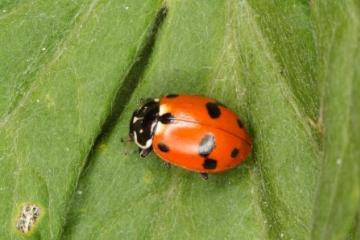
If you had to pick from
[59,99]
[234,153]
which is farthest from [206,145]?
[59,99]

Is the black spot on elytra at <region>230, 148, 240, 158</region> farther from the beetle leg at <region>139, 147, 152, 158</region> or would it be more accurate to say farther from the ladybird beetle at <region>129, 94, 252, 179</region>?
the beetle leg at <region>139, 147, 152, 158</region>

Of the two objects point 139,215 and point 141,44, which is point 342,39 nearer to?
point 141,44

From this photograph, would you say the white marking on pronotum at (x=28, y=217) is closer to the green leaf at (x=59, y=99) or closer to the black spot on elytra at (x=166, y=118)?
the green leaf at (x=59, y=99)

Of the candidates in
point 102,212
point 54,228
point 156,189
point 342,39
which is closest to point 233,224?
point 156,189

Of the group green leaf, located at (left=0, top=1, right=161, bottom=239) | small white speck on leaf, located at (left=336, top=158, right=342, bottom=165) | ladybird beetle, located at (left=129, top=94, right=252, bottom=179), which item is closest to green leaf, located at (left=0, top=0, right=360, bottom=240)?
green leaf, located at (left=0, top=1, right=161, bottom=239)

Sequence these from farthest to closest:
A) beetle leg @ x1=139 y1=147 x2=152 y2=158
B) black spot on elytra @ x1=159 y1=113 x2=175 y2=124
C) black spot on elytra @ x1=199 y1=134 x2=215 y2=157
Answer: beetle leg @ x1=139 y1=147 x2=152 y2=158
black spot on elytra @ x1=159 y1=113 x2=175 y2=124
black spot on elytra @ x1=199 y1=134 x2=215 y2=157

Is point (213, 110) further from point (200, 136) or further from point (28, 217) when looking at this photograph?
point (28, 217)
